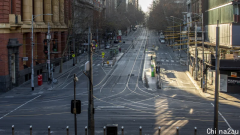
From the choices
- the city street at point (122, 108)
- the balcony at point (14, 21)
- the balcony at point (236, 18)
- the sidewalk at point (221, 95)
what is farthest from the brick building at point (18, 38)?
the balcony at point (236, 18)

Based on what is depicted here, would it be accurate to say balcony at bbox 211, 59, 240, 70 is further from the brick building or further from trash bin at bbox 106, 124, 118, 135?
the brick building

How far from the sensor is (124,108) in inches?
1020

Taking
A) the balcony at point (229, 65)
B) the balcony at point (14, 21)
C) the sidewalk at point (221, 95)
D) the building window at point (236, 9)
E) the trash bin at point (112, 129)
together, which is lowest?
the sidewalk at point (221, 95)

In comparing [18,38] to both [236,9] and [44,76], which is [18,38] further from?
[236,9]

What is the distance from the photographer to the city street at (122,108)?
19.9 metres

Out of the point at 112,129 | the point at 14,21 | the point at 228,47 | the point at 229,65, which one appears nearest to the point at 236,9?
the point at 228,47

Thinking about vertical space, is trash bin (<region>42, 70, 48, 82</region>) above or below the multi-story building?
below

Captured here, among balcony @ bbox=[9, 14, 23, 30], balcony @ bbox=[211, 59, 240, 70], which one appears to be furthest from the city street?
balcony @ bbox=[9, 14, 23, 30]

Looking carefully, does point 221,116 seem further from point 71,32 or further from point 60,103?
point 71,32

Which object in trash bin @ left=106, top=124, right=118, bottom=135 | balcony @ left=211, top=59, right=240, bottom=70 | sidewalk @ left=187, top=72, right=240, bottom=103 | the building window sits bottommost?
sidewalk @ left=187, top=72, right=240, bottom=103

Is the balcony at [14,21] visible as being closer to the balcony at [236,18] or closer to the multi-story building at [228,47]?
the multi-story building at [228,47]

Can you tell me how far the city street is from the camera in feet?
65.2

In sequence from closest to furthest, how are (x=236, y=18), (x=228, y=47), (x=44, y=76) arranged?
(x=236, y=18) → (x=228, y=47) → (x=44, y=76)

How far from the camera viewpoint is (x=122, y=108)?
1019 inches
